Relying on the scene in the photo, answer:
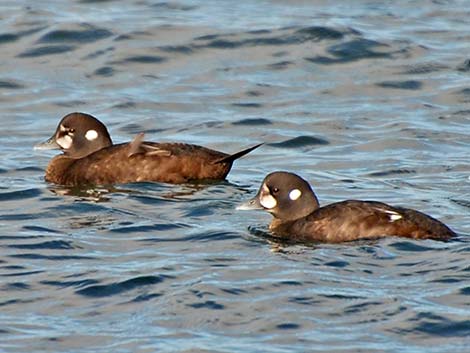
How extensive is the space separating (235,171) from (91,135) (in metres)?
1.34

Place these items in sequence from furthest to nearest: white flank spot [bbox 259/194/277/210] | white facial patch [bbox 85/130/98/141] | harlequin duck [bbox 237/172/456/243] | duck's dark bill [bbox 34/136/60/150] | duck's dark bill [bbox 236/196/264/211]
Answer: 1. duck's dark bill [bbox 34/136/60/150]
2. white facial patch [bbox 85/130/98/141]
3. duck's dark bill [bbox 236/196/264/211]
4. white flank spot [bbox 259/194/277/210]
5. harlequin duck [bbox 237/172/456/243]

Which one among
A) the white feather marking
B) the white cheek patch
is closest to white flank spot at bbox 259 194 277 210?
the white feather marking

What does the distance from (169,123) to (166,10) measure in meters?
5.41

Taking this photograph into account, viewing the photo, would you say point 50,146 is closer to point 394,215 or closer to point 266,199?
point 266,199

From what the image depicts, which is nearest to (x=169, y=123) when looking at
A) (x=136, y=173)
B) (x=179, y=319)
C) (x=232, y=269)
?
(x=136, y=173)

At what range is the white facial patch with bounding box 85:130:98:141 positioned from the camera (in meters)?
13.9

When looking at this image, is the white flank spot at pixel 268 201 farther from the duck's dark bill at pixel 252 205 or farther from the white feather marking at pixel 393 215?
the white feather marking at pixel 393 215

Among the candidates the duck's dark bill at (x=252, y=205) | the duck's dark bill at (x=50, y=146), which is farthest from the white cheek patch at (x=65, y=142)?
the duck's dark bill at (x=252, y=205)

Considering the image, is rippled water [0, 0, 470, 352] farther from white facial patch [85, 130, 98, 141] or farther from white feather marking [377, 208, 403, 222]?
white facial patch [85, 130, 98, 141]

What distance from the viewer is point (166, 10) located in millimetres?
21547

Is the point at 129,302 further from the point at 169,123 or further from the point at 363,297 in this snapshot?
the point at 169,123

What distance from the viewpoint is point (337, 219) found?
36.1ft

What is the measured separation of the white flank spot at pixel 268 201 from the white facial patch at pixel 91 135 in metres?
2.71

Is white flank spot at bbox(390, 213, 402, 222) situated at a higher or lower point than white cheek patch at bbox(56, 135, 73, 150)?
lower
